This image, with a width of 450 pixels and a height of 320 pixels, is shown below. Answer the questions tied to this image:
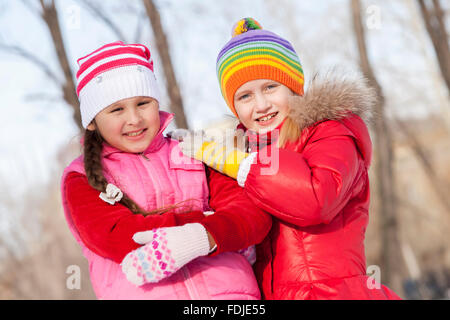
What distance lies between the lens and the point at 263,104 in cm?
196

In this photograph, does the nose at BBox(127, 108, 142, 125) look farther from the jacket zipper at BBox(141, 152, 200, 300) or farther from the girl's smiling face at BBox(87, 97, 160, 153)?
the jacket zipper at BBox(141, 152, 200, 300)

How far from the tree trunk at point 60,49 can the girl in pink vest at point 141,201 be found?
2231 mm

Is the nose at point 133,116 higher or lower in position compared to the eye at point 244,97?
lower

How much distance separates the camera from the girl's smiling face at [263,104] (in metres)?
1.96

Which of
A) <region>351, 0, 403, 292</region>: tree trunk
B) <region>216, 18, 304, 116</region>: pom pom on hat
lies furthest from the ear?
<region>351, 0, 403, 292</region>: tree trunk

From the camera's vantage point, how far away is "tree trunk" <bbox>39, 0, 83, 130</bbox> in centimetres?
394

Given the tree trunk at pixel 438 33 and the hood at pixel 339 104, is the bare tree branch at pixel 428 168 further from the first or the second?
the hood at pixel 339 104

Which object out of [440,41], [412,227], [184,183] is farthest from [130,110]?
[412,227]

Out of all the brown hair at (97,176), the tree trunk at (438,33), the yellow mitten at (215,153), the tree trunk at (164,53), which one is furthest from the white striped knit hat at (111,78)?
the tree trunk at (438,33)

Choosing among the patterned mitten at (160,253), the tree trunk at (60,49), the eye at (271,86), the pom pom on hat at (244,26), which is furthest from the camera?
the tree trunk at (60,49)

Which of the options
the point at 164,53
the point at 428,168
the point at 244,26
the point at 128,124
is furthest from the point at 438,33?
the point at 428,168

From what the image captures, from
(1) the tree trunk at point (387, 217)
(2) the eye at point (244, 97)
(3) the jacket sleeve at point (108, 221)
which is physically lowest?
(1) the tree trunk at point (387, 217)

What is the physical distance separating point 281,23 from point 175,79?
22.2 feet
